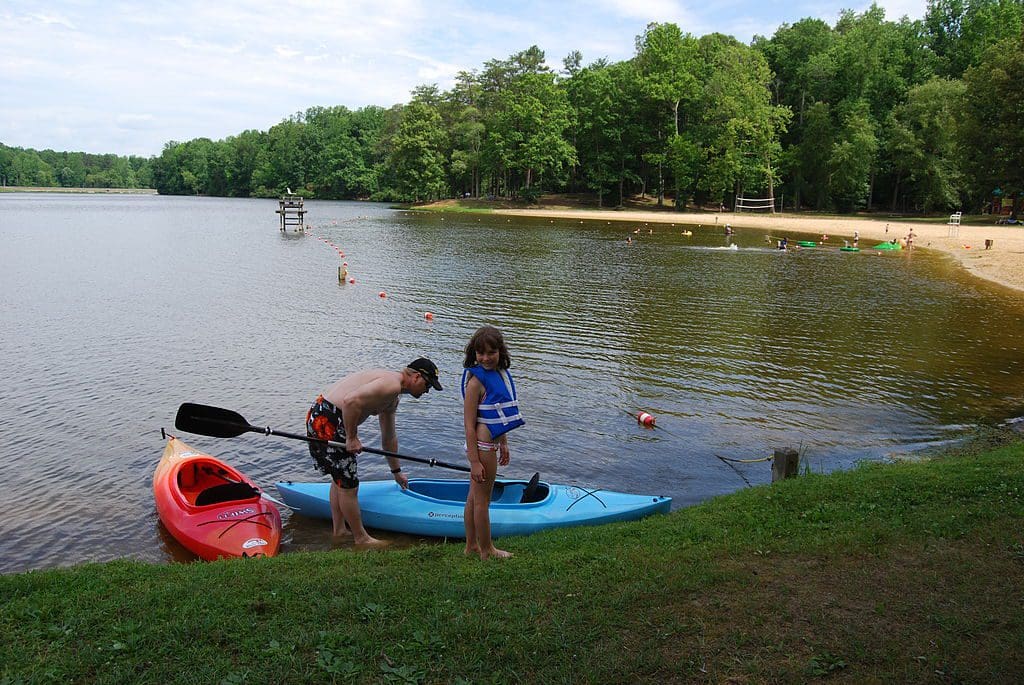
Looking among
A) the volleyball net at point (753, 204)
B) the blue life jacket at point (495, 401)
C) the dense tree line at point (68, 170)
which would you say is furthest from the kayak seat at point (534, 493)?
the dense tree line at point (68, 170)

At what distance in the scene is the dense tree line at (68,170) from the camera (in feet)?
531

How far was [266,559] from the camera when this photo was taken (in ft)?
19.6

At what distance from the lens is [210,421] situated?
734 cm

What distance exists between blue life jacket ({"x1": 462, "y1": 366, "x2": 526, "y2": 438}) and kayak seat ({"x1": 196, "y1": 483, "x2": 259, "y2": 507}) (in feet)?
13.4

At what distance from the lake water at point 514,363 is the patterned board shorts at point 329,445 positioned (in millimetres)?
1170

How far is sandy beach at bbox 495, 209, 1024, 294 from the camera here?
30328 mm

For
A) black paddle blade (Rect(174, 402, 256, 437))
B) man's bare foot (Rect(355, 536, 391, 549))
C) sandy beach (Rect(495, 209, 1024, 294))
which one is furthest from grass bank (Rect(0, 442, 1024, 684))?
sandy beach (Rect(495, 209, 1024, 294))

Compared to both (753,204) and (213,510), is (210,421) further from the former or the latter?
(753,204)

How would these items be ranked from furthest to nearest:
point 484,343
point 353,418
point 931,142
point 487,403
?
1. point 931,142
2. point 353,418
3. point 487,403
4. point 484,343

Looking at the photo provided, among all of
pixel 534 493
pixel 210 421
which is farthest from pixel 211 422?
pixel 534 493

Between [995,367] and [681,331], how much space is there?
6.92 meters

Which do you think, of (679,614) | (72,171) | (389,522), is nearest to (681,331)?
(389,522)

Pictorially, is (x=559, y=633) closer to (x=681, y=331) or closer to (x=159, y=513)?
(x=159, y=513)

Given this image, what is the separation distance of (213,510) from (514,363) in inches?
331
